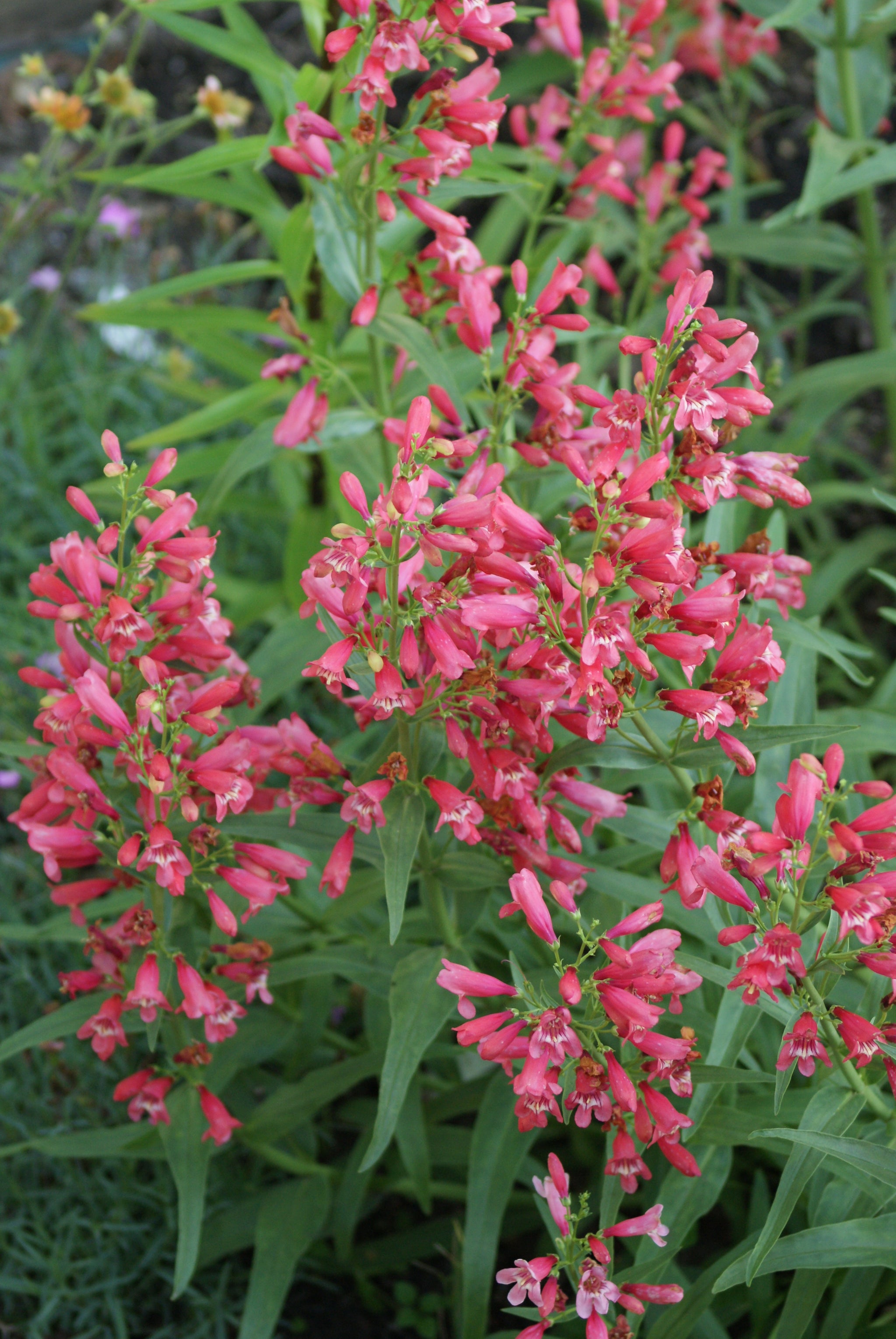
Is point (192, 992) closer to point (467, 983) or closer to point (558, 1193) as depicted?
point (467, 983)

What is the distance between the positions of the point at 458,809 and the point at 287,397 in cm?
164

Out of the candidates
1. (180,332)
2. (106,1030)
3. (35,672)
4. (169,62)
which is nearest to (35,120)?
(169,62)

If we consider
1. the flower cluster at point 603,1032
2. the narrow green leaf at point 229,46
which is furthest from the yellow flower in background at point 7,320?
the flower cluster at point 603,1032

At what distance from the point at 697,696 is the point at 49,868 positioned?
3.04ft

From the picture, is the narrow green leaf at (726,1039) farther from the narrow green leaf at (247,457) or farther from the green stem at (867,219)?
the green stem at (867,219)

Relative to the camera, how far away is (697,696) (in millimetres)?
1396

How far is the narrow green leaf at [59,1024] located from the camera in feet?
5.65

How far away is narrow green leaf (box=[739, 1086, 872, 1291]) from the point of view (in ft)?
4.45

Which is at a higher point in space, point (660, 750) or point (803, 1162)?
point (660, 750)

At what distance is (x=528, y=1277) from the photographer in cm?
142

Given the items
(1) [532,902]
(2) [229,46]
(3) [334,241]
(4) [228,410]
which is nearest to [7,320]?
(4) [228,410]

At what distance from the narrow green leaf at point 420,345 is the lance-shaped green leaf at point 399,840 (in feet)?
2.21

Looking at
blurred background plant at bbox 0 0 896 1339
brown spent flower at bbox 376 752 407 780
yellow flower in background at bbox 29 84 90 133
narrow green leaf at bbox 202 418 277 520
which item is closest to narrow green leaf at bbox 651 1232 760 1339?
blurred background plant at bbox 0 0 896 1339

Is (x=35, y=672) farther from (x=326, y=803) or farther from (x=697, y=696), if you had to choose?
(x=697, y=696)
